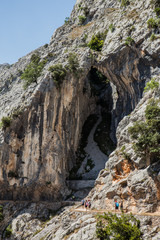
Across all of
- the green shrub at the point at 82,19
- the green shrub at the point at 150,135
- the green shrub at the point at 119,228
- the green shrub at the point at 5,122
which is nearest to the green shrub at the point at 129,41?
the green shrub at the point at 150,135

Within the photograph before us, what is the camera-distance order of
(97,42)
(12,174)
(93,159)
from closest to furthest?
(12,174), (93,159), (97,42)

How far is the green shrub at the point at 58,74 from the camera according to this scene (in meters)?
36.4

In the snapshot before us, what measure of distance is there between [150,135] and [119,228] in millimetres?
8875

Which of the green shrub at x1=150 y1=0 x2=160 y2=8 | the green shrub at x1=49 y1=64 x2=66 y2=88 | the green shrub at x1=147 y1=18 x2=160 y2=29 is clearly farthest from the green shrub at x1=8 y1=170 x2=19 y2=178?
the green shrub at x1=150 y1=0 x2=160 y2=8

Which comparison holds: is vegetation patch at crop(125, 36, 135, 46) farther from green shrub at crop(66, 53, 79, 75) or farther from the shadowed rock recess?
green shrub at crop(66, 53, 79, 75)

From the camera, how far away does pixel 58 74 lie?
120 feet

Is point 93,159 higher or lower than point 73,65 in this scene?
lower

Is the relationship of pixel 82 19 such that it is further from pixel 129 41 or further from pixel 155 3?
pixel 155 3

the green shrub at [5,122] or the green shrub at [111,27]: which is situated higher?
the green shrub at [111,27]

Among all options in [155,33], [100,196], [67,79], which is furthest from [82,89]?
[100,196]

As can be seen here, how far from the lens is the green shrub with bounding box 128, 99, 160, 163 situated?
18.9 meters

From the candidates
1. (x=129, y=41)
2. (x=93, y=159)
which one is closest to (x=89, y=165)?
(x=93, y=159)

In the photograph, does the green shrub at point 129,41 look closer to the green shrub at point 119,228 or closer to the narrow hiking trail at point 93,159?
the narrow hiking trail at point 93,159

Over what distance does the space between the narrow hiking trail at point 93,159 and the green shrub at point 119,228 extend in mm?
19712
